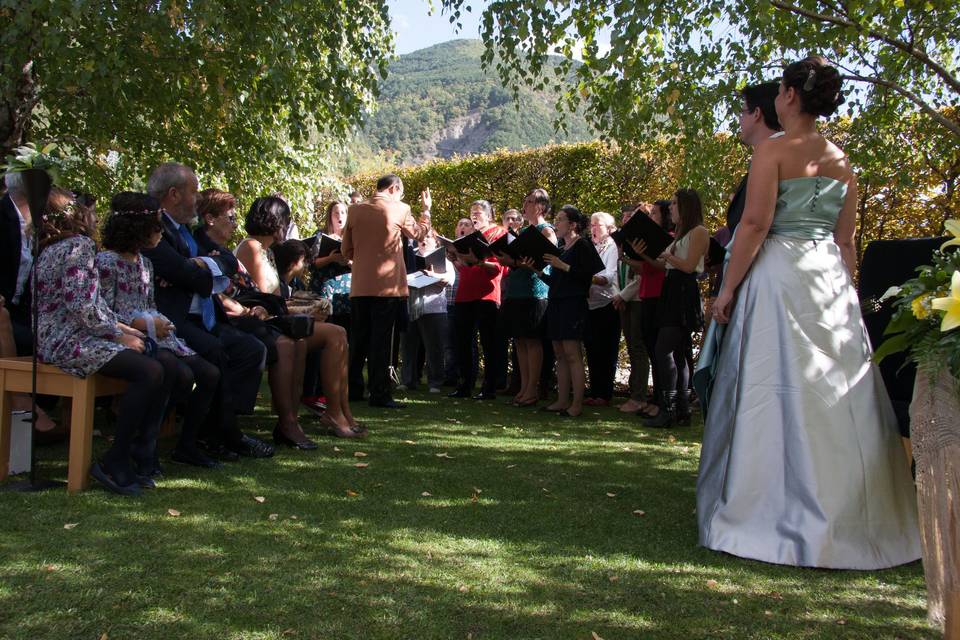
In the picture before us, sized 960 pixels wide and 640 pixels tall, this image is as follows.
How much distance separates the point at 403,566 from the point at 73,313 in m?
2.45

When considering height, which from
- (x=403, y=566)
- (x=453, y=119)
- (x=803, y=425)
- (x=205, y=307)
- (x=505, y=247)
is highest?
(x=453, y=119)

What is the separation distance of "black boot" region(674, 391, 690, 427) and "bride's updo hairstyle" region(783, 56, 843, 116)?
4.11m

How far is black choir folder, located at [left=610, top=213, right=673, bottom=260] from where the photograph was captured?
7.77m

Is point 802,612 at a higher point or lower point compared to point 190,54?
lower

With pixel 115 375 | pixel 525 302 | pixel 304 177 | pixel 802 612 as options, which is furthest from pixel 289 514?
pixel 304 177

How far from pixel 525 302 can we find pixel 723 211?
279cm

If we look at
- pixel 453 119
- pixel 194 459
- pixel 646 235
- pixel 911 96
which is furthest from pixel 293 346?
pixel 453 119

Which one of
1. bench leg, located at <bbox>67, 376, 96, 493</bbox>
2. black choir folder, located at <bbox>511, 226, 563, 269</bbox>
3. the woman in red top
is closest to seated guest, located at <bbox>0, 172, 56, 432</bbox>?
bench leg, located at <bbox>67, 376, 96, 493</bbox>

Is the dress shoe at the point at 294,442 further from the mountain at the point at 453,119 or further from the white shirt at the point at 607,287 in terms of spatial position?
the mountain at the point at 453,119

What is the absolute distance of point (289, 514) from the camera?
466cm

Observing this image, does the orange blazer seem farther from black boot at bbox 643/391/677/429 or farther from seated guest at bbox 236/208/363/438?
black boot at bbox 643/391/677/429

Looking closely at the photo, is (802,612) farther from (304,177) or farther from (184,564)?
(304,177)

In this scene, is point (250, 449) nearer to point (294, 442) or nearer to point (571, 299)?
point (294, 442)

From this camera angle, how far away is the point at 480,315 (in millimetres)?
10023
